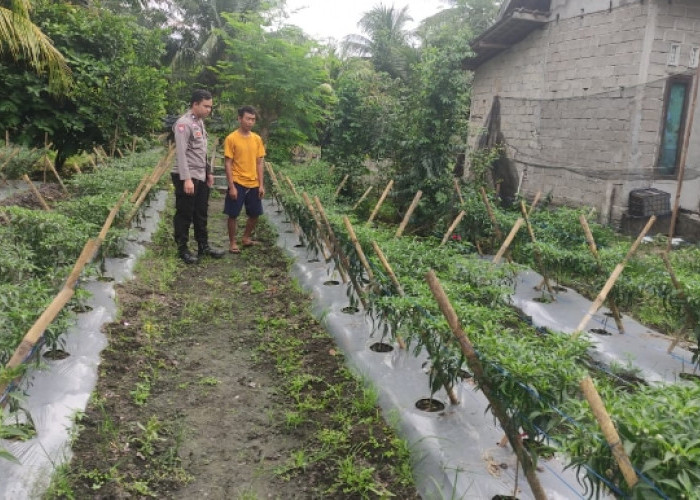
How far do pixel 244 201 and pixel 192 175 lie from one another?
101 centimetres

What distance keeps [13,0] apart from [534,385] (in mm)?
9491

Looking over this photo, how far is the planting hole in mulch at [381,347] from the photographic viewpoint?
431 centimetres

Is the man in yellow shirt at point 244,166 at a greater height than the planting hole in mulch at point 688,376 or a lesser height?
greater

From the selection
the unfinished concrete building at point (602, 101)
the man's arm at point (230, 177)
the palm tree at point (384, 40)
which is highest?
the palm tree at point (384, 40)

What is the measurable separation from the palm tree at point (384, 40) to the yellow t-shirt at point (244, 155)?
63.3ft

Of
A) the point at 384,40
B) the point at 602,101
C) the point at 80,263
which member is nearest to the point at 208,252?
the point at 80,263

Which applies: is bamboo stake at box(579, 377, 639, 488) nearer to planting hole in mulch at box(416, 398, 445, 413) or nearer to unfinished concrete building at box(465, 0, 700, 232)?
planting hole in mulch at box(416, 398, 445, 413)

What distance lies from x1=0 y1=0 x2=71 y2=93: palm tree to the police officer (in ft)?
14.4

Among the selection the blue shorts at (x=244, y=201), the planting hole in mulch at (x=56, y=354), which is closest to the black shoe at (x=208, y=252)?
the blue shorts at (x=244, y=201)

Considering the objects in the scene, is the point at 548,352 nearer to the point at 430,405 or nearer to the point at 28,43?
the point at 430,405

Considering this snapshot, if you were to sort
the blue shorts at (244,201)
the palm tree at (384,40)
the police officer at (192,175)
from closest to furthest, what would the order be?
the police officer at (192,175), the blue shorts at (244,201), the palm tree at (384,40)

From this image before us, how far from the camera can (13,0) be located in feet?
27.5

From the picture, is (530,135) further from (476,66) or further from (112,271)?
(112,271)

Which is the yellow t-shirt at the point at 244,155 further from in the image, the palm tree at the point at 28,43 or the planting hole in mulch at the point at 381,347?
the palm tree at the point at 28,43
